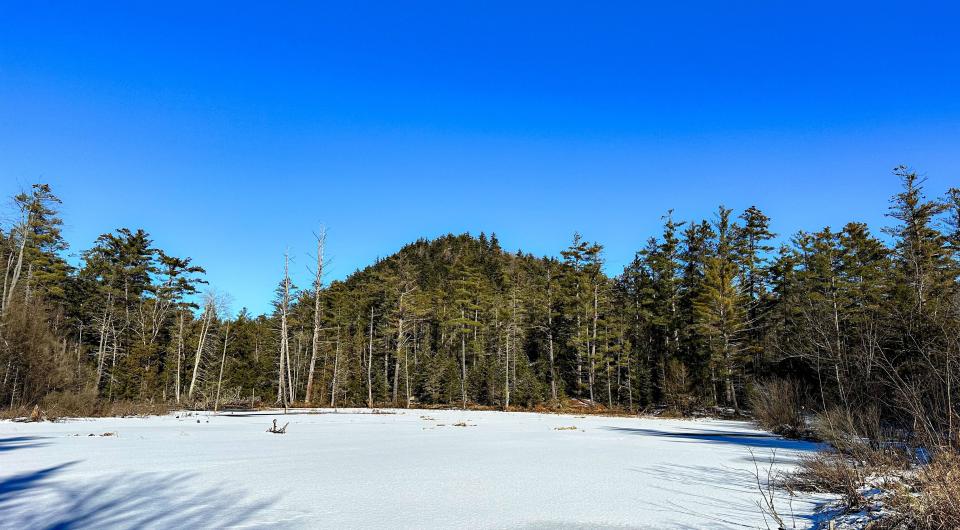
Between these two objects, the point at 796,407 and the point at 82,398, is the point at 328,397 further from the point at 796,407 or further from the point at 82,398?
the point at 796,407

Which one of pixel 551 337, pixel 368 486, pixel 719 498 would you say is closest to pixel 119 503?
pixel 368 486

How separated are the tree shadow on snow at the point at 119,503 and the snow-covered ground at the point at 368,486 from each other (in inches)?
0.4

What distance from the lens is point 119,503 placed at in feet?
15.3

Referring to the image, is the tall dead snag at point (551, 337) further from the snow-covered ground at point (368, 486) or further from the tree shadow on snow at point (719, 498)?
the tree shadow on snow at point (719, 498)

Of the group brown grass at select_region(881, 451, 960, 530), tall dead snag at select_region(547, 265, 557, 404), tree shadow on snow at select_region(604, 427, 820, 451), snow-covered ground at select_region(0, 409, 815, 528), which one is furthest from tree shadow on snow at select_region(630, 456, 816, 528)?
tall dead snag at select_region(547, 265, 557, 404)

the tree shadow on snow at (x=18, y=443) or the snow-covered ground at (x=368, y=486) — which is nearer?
the snow-covered ground at (x=368, y=486)

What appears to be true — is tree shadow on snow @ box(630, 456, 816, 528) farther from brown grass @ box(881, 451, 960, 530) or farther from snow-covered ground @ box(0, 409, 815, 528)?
brown grass @ box(881, 451, 960, 530)

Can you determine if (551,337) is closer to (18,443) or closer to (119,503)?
(18,443)

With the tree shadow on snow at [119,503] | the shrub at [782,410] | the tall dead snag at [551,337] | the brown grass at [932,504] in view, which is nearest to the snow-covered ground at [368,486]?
the tree shadow on snow at [119,503]

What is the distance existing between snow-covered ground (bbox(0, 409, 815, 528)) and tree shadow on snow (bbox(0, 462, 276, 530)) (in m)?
0.01

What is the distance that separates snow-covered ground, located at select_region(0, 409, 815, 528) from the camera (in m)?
4.27

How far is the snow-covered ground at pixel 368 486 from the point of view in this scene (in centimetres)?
427

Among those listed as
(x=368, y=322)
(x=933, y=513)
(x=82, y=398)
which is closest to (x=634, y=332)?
(x=368, y=322)

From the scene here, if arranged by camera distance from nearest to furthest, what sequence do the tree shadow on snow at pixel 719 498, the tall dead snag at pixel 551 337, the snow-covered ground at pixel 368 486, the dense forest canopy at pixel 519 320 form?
1. the snow-covered ground at pixel 368 486
2. the tree shadow on snow at pixel 719 498
3. the dense forest canopy at pixel 519 320
4. the tall dead snag at pixel 551 337
